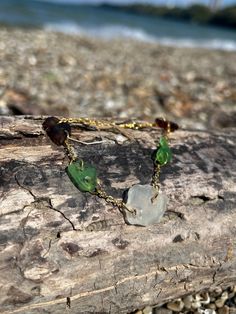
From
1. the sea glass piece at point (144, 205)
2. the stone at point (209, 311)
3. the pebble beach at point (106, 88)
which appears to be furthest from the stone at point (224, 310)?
the pebble beach at point (106, 88)

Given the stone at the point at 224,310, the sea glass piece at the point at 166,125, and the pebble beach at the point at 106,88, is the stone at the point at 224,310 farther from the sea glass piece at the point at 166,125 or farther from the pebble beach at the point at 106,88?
the pebble beach at the point at 106,88

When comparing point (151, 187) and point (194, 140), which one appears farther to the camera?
point (194, 140)

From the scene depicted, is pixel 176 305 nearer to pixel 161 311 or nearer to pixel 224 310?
pixel 161 311

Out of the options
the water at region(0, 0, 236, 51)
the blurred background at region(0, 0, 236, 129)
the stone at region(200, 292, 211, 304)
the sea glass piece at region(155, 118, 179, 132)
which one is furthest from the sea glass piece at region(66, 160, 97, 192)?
the water at region(0, 0, 236, 51)

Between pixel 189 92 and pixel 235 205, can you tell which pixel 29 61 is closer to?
pixel 189 92

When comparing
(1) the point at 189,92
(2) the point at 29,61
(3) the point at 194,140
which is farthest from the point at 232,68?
(3) the point at 194,140

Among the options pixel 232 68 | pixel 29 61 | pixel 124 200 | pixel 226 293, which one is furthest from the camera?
pixel 232 68

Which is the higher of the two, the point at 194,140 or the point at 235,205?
the point at 194,140
